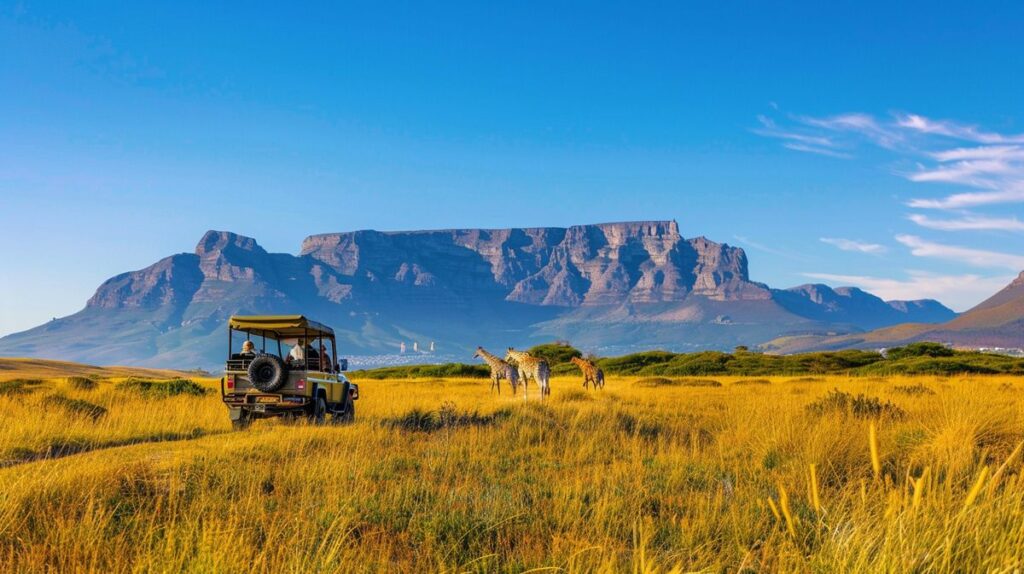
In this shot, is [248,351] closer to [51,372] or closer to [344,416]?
[344,416]

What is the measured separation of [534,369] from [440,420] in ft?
26.7

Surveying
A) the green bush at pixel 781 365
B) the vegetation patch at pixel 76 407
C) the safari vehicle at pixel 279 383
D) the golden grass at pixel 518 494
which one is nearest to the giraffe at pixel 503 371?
the golden grass at pixel 518 494

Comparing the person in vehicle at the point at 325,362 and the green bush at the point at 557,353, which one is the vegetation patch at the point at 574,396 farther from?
the green bush at the point at 557,353

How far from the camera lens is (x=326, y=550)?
20.3 feet

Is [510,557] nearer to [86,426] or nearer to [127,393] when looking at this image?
[86,426]

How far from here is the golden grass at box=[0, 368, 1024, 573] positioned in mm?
5457

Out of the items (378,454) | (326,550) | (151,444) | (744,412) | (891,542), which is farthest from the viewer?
(744,412)

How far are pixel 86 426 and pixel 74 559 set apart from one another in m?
11.9

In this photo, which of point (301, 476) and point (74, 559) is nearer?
point (74, 559)

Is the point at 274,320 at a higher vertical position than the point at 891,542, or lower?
higher

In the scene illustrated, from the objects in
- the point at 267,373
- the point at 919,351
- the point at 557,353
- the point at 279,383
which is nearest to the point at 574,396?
the point at 279,383

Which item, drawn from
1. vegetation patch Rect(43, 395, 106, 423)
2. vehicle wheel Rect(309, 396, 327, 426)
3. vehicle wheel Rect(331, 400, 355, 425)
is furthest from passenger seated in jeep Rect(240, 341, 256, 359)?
vegetation patch Rect(43, 395, 106, 423)

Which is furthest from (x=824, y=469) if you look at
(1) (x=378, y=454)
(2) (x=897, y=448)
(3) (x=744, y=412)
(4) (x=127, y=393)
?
(4) (x=127, y=393)

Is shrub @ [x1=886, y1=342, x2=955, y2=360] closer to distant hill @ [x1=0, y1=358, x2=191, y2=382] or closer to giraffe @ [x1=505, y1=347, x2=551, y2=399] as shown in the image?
giraffe @ [x1=505, y1=347, x2=551, y2=399]
